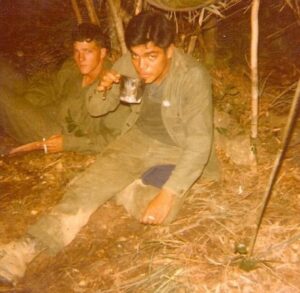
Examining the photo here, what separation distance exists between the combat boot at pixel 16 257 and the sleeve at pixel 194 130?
111cm

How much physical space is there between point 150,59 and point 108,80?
43cm

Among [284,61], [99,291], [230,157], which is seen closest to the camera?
[99,291]

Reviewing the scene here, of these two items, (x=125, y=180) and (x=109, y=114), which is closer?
(x=125, y=180)

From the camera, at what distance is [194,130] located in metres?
3.59

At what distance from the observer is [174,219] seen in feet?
12.3

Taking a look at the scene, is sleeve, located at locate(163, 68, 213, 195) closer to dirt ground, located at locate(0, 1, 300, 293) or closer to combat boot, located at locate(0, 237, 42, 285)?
dirt ground, located at locate(0, 1, 300, 293)

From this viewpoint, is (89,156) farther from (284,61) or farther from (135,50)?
(284,61)

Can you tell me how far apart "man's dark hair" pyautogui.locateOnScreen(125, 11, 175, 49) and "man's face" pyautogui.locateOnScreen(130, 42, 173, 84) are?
0.13 feet

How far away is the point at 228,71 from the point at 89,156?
2097 mm

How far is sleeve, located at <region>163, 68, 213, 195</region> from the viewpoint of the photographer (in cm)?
356

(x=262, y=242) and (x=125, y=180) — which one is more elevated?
(x=125, y=180)

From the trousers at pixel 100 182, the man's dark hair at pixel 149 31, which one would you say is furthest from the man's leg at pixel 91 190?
the man's dark hair at pixel 149 31

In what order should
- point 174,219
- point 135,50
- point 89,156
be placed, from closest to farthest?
point 135,50 → point 174,219 → point 89,156

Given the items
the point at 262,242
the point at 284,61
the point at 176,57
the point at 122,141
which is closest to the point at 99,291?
the point at 262,242
